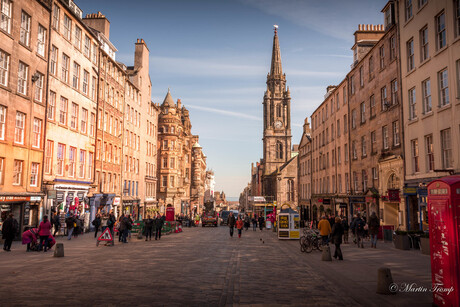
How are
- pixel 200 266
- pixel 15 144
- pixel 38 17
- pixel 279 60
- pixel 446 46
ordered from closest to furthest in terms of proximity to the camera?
pixel 200 266 → pixel 446 46 → pixel 15 144 → pixel 38 17 → pixel 279 60

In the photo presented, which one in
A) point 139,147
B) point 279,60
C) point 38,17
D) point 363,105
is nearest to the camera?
point 38,17

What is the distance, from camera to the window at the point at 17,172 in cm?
2417

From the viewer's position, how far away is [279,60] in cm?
11438

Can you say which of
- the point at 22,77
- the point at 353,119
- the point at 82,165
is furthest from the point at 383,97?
the point at 82,165

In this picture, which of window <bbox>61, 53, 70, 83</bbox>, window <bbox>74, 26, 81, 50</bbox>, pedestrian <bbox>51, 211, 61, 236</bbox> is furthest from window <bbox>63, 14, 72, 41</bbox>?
pedestrian <bbox>51, 211, 61, 236</bbox>

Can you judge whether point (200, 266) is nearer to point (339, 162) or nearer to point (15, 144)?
point (15, 144)

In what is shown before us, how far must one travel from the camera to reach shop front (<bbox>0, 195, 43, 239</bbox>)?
2275 centimetres

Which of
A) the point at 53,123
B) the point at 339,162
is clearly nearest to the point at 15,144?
the point at 53,123

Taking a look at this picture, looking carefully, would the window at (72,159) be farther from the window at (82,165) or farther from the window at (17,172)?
the window at (17,172)

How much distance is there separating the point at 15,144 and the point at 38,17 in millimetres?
9209

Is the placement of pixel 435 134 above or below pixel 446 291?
above

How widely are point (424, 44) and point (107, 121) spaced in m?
30.3

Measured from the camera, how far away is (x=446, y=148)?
19281 mm

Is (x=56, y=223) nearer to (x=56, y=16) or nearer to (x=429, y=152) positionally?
(x=56, y=16)
